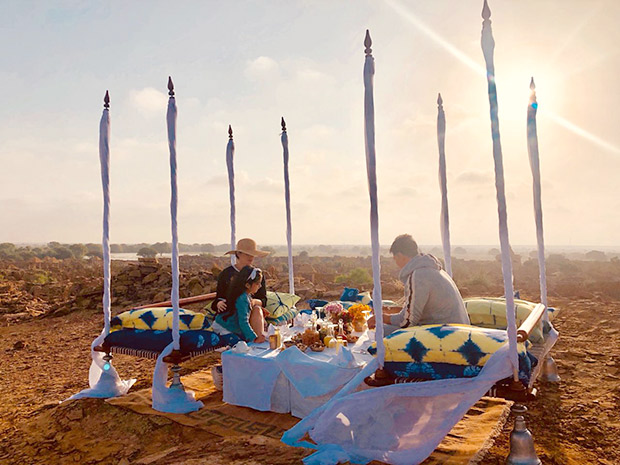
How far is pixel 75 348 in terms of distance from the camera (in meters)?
10.1

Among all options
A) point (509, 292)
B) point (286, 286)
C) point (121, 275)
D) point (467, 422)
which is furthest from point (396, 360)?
point (121, 275)

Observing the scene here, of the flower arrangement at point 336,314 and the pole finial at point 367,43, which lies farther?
the flower arrangement at point 336,314

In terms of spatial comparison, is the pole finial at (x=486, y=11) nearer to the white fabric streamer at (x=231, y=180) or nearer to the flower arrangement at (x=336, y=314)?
the flower arrangement at (x=336, y=314)

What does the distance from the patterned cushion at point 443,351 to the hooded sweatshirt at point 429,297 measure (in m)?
0.48

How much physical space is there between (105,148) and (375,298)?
421 cm

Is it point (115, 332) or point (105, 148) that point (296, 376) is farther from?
point (105, 148)

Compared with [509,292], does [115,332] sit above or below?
below

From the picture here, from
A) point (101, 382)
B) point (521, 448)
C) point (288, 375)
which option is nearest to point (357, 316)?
point (288, 375)

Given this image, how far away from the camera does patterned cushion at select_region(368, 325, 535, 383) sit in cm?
370

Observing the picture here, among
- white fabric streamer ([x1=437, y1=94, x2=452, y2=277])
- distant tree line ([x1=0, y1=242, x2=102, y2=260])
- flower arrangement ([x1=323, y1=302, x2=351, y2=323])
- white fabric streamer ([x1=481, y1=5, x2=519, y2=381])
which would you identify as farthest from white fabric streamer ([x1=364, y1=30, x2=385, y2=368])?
distant tree line ([x1=0, y1=242, x2=102, y2=260])

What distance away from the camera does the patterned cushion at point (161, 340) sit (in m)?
5.40

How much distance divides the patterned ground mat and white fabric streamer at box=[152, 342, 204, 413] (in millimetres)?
75

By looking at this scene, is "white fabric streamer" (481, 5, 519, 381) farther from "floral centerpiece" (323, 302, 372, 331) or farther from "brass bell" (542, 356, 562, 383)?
"brass bell" (542, 356, 562, 383)

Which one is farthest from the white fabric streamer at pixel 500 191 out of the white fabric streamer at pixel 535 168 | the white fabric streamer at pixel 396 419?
the white fabric streamer at pixel 535 168
